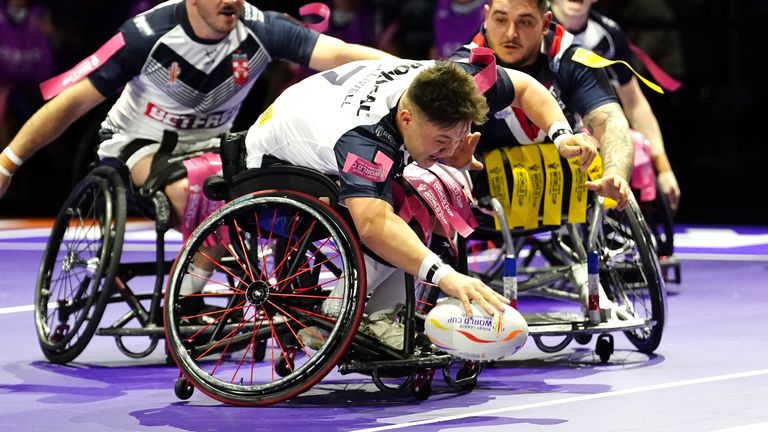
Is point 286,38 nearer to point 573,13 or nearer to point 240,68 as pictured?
point 240,68

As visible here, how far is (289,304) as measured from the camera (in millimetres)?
4785

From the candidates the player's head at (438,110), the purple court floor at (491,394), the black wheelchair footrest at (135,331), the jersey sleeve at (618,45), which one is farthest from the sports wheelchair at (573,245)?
the jersey sleeve at (618,45)

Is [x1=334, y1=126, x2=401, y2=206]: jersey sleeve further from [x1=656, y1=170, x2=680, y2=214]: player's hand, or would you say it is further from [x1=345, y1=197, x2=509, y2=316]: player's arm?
[x1=656, y1=170, x2=680, y2=214]: player's hand

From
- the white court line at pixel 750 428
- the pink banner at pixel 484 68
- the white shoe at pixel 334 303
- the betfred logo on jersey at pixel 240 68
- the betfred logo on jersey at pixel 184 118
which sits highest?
the pink banner at pixel 484 68

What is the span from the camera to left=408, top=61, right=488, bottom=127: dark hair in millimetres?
4461

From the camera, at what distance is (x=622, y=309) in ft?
18.0

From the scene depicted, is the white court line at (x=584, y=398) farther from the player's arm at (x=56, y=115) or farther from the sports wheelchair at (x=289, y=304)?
the player's arm at (x=56, y=115)

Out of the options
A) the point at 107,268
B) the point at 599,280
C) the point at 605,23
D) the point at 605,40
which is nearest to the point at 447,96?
the point at 599,280

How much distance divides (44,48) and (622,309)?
270 inches

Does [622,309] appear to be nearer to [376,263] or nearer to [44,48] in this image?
[376,263]

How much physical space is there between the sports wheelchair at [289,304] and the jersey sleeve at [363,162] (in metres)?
0.13

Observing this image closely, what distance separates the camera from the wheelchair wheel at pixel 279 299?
4.57m

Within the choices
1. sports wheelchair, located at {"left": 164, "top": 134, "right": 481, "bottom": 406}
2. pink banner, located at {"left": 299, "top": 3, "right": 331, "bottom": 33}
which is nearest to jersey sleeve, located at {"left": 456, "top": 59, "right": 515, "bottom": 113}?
sports wheelchair, located at {"left": 164, "top": 134, "right": 481, "bottom": 406}

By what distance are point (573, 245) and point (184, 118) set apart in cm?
156
